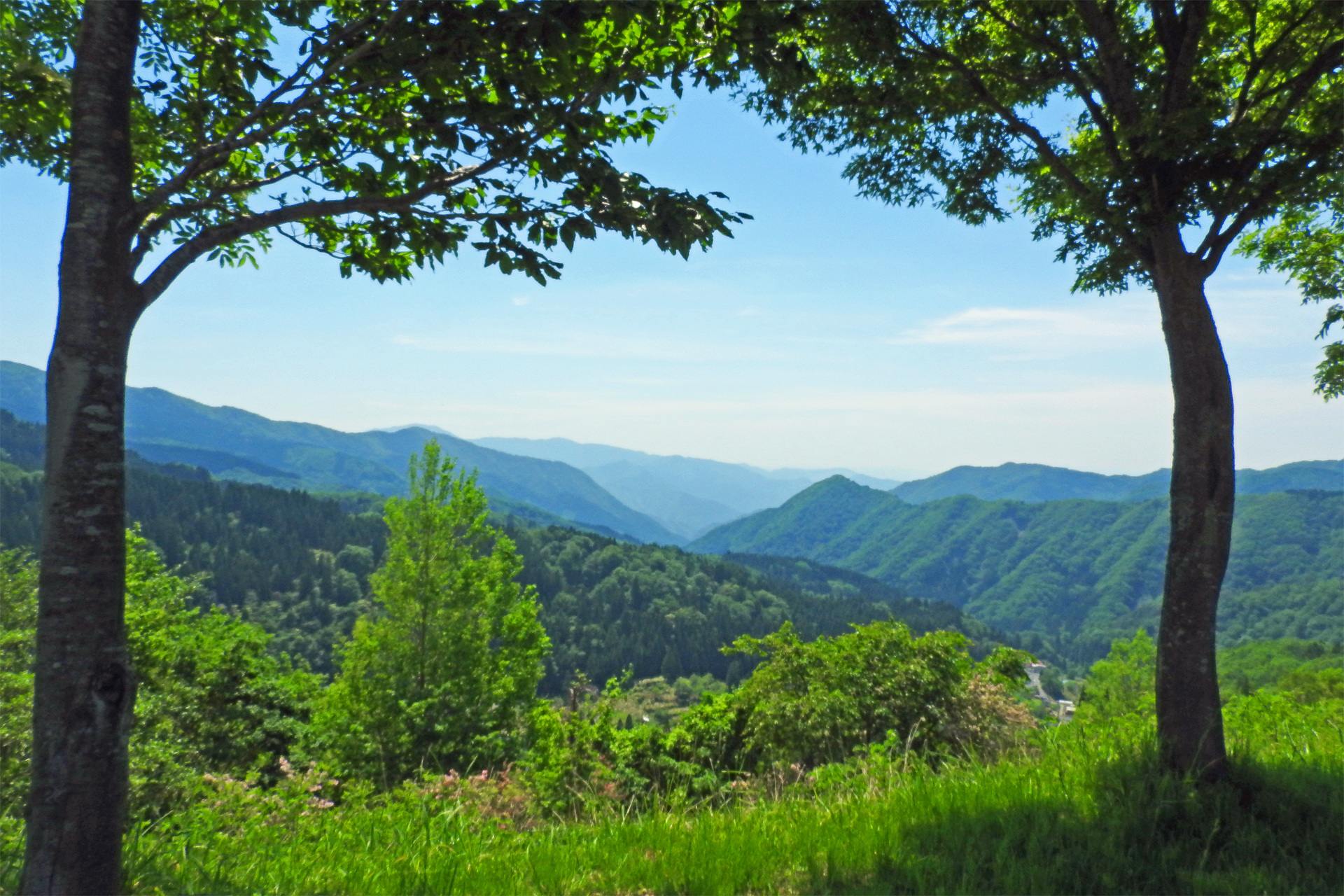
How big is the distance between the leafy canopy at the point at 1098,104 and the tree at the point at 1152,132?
17mm

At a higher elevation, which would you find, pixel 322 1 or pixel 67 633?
pixel 322 1

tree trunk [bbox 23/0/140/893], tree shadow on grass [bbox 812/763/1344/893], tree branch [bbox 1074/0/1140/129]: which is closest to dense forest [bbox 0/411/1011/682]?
tree trunk [bbox 23/0/140/893]

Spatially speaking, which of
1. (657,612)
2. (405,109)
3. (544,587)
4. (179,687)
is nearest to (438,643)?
(179,687)

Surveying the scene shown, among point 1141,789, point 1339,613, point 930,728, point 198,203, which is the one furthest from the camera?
point 1339,613

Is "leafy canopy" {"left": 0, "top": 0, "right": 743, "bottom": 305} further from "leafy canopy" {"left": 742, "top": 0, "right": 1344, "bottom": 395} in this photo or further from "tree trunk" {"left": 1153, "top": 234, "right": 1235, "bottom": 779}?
"tree trunk" {"left": 1153, "top": 234, "right": 1235, "bottom": 779}

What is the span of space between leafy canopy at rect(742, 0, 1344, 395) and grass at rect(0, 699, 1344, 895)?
3.85m

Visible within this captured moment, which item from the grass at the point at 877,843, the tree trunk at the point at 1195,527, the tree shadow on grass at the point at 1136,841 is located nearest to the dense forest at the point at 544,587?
the grass at the point at 877,843

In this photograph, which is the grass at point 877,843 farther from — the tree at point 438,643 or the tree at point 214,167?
the tree at point 438,643

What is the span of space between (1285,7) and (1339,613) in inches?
10089

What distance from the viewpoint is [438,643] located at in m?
21.6

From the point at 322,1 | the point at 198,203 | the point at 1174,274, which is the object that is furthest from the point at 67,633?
the point at 1174,274

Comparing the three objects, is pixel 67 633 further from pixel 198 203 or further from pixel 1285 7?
pixel 1285 7

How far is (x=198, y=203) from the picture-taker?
173 inches

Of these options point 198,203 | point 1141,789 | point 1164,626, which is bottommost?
point 1141,789
